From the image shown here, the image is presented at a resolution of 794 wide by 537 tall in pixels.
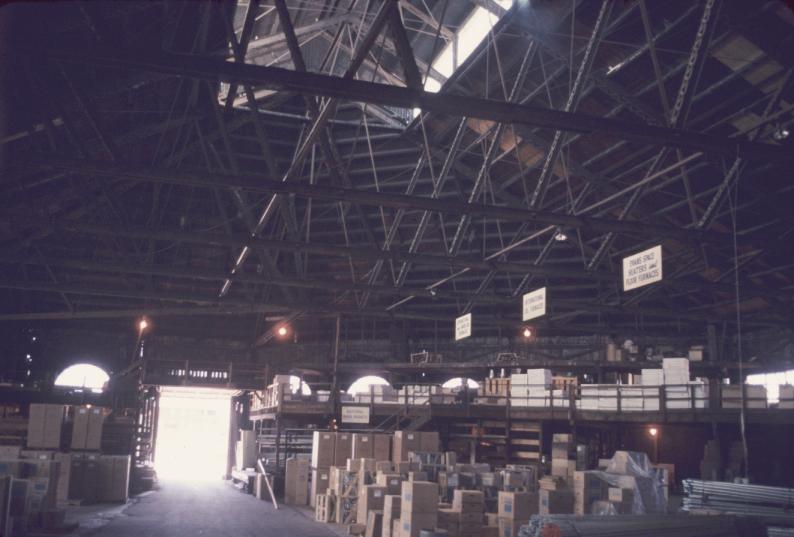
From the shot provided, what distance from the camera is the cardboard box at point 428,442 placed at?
21.6 m

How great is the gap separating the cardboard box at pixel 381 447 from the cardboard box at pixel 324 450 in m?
1.19

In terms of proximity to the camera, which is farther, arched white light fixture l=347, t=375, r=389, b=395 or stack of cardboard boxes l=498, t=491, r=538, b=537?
arched white light fixture l=347, t=375, r=389, b=395

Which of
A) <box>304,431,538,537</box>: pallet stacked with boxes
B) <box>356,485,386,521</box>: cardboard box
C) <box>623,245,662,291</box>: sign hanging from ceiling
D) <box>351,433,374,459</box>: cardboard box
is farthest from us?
<box>351,433,374,459</box>: cardboard box

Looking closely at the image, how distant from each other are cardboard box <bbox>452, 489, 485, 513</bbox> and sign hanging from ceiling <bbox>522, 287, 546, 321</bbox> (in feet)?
19.4

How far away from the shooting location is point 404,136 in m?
23.6

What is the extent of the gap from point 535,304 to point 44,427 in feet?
46.6

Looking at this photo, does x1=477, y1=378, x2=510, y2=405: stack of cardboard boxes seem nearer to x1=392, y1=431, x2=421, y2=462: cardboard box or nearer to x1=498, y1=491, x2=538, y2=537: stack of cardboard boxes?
x1=392, y1=431, x2=421, y2=462: cardboard box

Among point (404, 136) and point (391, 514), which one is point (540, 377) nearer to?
point (404, 136)

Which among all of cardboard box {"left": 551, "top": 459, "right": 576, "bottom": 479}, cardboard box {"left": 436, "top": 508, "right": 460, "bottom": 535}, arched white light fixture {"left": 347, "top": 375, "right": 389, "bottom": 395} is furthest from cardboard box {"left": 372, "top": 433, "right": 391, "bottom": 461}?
arched white light fixture {"left": 347, "top": 375, "right": 389, "bottom": 395}

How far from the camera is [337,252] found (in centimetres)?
1939

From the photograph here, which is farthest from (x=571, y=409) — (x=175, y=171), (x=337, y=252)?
(x=175, y=171)

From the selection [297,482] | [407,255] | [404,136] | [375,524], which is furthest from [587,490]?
[404,136]

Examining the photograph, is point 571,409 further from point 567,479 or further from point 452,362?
point 452,362

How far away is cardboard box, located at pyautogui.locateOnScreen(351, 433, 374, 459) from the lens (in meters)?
21.1
